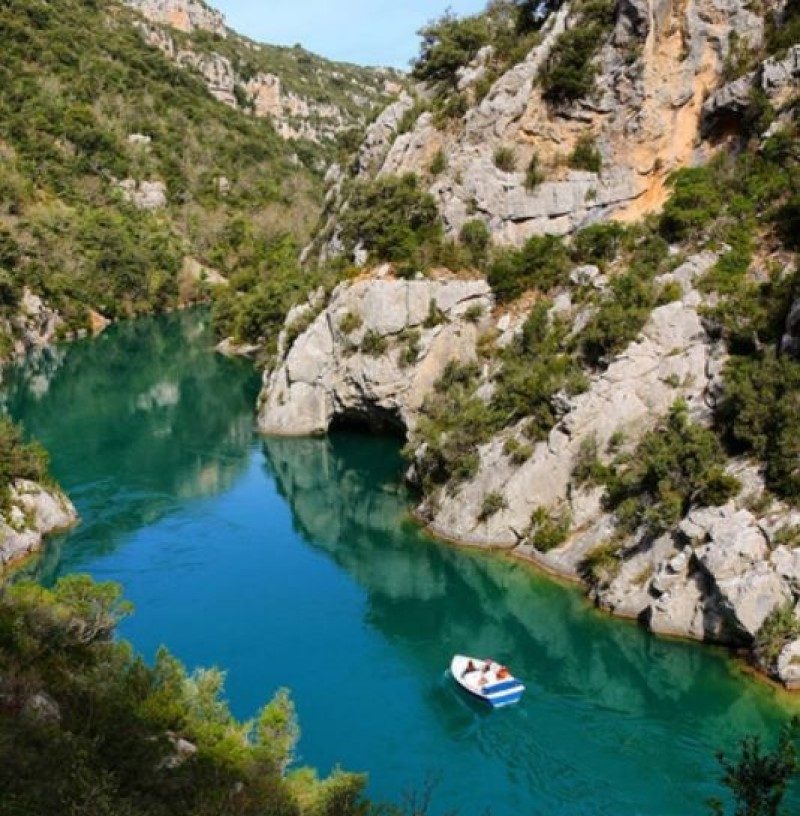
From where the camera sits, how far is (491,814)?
69.4ft

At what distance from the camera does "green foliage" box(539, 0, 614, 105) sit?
160ft

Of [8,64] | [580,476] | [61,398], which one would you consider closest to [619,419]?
[580,476]

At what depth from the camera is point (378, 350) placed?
4912cm

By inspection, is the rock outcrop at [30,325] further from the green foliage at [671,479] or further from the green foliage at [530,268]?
the green foliage at [671,479]

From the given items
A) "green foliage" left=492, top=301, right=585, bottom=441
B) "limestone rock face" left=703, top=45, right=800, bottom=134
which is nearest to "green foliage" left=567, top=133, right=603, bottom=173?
"limestone rock face" left=703, top=45, right=800, bottom=134

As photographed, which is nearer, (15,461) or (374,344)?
(15,461)

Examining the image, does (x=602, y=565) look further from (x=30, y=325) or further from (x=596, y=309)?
(x=30, y=325)

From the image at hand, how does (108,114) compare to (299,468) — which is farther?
(108,114)

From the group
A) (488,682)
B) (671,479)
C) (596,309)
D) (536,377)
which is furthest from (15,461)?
(671,479)

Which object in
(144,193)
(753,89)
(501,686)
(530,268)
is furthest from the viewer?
(144,193)

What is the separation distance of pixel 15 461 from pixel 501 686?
23303 mm

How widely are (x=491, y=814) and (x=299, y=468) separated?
98.9 feet

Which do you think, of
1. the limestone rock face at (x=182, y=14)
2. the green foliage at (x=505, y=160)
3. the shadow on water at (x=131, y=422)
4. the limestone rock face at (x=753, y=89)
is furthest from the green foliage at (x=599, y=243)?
the limestone rock face at (x=182, y=14)

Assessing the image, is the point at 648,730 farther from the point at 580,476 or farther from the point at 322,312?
the point at 322,312
